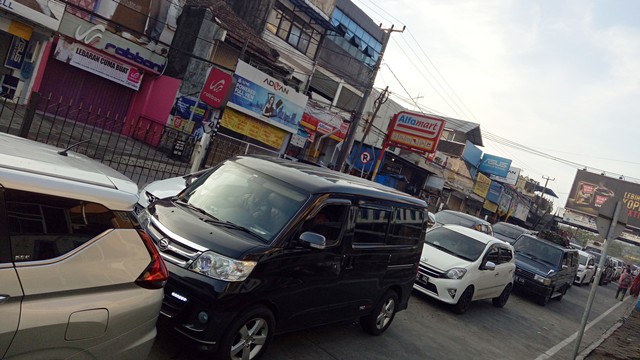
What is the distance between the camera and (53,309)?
7.75 ft

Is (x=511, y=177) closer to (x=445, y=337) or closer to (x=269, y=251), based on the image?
(x=445, y=337)

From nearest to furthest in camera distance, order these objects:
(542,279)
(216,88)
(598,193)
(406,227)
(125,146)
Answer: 1. (406,227)
2. (125,146)
3. (542,279)
4. (216,88)
5. (598,193)

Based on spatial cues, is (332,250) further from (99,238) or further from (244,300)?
(99,238)

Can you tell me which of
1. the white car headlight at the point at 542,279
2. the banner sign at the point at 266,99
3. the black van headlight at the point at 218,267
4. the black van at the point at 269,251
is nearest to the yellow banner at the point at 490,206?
the banner sign at the point at 266,99

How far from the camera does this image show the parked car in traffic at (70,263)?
225 centimetres

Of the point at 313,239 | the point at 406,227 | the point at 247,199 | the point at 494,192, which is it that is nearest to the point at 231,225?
the point at 247,199

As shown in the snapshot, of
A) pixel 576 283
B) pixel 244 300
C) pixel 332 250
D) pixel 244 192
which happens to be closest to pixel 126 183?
pixel 244 300

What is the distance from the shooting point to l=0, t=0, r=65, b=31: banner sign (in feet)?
49.6

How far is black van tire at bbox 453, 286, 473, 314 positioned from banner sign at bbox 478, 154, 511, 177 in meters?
38.1

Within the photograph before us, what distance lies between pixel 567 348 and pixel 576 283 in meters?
16.8

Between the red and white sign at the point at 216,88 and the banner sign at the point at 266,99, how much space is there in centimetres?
116

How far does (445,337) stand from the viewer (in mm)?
8055

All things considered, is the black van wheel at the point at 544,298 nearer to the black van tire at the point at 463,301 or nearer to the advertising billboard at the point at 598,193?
the black van tire at the point at 463,301

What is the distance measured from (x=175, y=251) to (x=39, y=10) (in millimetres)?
16118
